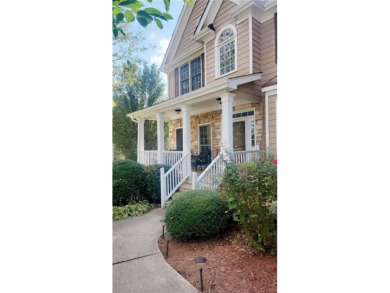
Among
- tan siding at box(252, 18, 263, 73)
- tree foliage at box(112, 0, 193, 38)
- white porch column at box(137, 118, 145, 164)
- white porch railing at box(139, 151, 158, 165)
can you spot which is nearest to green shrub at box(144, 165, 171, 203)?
white porch railing at box(139, 151, 158, 165)

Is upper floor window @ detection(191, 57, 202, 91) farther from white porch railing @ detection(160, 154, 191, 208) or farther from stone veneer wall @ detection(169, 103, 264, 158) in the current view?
white porch railing @ detection(160, 154, 191, 208)

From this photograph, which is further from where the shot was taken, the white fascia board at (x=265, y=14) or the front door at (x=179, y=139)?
the front door at (x=179, y=139)

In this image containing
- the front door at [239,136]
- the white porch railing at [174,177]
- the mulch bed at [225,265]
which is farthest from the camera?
the front door at [239,136]

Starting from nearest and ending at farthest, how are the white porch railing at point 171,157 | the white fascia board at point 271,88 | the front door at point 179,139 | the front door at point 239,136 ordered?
the white fascia board at point 271,88 → the white porch railing at point 171,157 → the front door at point 239,136 → the front door at point 179,139

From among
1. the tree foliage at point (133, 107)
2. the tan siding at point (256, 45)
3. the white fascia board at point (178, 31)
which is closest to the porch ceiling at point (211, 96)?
the tan siding at point (256, 45)

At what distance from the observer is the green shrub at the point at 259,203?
2.05 meters

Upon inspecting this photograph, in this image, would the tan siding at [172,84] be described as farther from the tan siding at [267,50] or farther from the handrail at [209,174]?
the handrail at [209,174]

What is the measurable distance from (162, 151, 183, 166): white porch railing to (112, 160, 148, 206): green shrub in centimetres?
88

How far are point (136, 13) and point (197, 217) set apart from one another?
221 centimetres

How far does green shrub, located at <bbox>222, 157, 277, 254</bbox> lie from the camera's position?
6.72ft

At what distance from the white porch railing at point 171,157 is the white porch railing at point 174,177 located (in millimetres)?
412

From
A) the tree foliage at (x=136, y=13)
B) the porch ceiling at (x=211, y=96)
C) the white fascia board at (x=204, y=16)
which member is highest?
the white fascia board at (x=204, y=16)

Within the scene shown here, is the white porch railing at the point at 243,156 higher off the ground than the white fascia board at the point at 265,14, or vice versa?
the white fascia board at the point at 265,14
